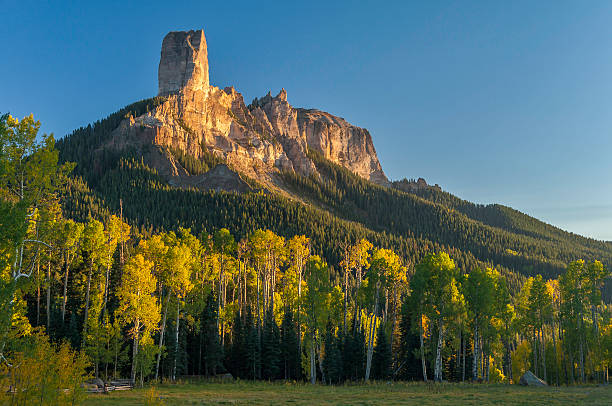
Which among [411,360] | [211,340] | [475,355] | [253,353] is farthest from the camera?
[411,360]

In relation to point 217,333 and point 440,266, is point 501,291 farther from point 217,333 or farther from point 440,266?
point 217,333

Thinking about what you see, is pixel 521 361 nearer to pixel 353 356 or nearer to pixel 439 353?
pixel 439 353

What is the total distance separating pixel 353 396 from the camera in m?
30.7

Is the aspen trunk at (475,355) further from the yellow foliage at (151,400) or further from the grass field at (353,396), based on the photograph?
the yellow foliage at (151,400)

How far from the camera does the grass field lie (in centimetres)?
2661

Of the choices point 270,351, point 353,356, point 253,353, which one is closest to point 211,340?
point 253,353

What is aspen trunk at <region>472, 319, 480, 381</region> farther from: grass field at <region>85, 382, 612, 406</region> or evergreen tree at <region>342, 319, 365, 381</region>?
evergreen tree at <region>342, 319, 365, 381</region>

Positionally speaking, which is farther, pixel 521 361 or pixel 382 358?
pixel 521 361

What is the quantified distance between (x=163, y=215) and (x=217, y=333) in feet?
347

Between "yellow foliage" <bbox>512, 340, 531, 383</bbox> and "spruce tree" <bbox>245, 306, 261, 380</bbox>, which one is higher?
"spruce tree" <bbox>245, 306, 261, 380</bbox>

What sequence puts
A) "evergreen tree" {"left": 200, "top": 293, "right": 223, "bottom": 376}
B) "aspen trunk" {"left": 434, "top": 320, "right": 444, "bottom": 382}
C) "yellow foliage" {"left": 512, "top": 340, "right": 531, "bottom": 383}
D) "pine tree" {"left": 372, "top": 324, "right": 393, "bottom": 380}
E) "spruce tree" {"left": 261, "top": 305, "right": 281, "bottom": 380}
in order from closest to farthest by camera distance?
"aspen trunk" {"left": 434, "top": 320, "right": 444, "bottom": 382}, "evergreen tree" {"left": 200, "top": 293, "right": 223, "bottom": 376}, "spruce tree" {"left": 261, "top": 305, "right": 281, "bottom": 380}, "pine tree" {"left": 372, "top": 324, "right": 393, "bottom": 380}, "yellow foliage" {"left": 512, "top": 340, "right": 531, "bottom": 383}

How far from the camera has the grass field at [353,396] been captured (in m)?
26.6

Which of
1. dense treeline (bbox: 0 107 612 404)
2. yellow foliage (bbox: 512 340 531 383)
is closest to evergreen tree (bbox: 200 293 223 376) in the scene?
dense treeline (bbox: 0 107 612 404)

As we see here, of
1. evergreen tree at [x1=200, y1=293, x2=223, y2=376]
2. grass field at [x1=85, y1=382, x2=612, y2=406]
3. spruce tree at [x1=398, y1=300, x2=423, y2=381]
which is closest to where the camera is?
grass field at [x1=85, y1=382, x2=612, y2=406]
